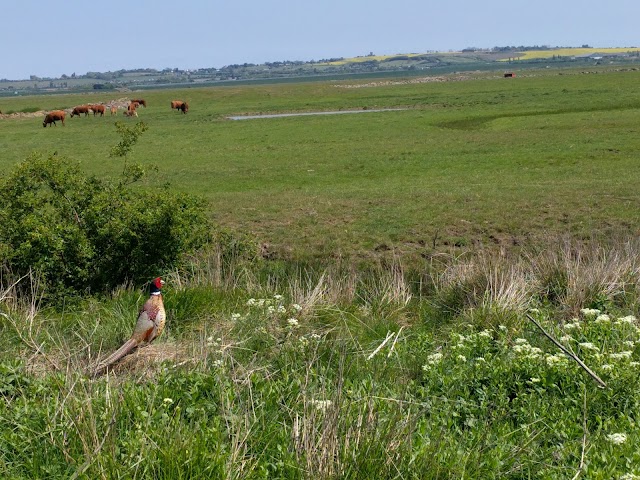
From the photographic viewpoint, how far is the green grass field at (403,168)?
16.4 metres

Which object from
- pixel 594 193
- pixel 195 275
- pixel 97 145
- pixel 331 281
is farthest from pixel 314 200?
pixel 97 145

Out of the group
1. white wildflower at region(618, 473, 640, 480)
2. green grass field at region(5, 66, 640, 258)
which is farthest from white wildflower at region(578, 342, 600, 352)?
green grass field at region(5, 66, 640, 258)

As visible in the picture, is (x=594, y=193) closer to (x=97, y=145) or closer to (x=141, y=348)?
(x=141, y=348)

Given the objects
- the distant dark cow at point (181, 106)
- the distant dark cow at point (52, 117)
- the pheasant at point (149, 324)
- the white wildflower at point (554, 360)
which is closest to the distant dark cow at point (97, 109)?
the distant dark cow at point (181, 106)

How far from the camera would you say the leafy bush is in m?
12.1

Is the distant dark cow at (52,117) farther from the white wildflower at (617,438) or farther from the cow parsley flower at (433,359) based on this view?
the white wildflower at (617,438)

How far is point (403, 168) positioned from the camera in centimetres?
2528

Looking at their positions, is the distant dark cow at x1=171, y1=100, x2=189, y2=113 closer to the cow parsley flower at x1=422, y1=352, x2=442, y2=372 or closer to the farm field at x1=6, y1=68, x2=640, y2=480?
the farm field at x1=6, y1=68, x2=640, y2=480

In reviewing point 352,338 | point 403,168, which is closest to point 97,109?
point 403,168

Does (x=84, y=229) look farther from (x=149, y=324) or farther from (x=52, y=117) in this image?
(x=52, y=117)

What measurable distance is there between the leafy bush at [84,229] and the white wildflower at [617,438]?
8386 millimetres

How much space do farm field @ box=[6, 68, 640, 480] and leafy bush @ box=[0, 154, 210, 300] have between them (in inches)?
2.2

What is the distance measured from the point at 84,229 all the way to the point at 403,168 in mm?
14363

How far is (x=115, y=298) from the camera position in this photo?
10844 mm
